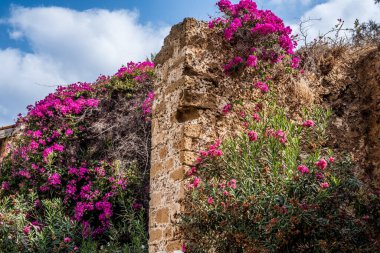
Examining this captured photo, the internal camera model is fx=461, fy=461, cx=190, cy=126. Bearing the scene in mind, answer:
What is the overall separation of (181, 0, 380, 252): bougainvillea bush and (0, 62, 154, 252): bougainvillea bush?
1986 millimetres

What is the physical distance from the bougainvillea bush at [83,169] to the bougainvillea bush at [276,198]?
1.99 metres

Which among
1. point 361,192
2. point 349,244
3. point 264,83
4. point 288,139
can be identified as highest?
point 264,83

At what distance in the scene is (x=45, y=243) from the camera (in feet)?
21.4

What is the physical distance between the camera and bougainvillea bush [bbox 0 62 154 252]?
6.67 meters

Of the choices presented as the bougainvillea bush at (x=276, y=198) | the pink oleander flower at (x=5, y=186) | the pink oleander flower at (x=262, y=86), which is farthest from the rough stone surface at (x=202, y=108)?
the pink oleander flower at (x=5, y=186)

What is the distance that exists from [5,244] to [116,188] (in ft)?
5.86

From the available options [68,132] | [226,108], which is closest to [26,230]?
[68,132]

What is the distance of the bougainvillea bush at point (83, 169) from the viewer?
21.9ft

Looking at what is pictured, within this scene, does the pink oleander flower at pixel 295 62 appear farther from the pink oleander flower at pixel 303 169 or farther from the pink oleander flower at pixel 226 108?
the pink oleander flower at pixel 303 169

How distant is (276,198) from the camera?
3.79 metres

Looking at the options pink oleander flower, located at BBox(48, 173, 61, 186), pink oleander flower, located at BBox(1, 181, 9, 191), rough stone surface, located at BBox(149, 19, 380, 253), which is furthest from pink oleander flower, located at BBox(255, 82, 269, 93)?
pink oleander flower, located at BBox(1, 181, 9, 191)

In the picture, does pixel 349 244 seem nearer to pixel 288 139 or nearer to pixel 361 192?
pixel 361 192

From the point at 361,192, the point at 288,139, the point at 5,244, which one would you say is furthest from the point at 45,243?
the point at 361,192

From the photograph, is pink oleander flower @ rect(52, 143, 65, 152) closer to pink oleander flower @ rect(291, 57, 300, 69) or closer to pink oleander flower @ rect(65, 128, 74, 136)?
pink oleander flower @ rect(65, 128, 74, 136)
